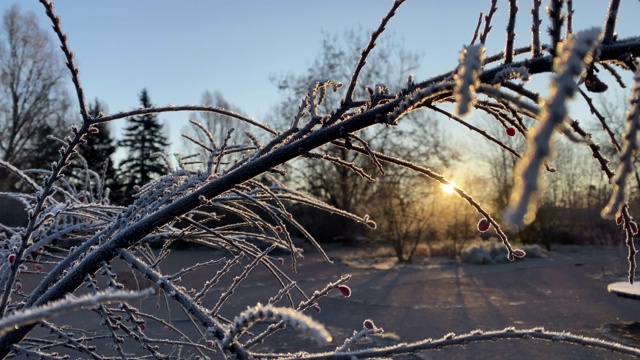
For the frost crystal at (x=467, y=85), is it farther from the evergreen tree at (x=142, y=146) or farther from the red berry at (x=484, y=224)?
the evergreen tree at (x=142, y=146)

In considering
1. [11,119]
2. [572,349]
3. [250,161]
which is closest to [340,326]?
[572,349]

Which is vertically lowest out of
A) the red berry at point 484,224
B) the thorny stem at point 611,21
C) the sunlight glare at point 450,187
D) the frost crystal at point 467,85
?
the red berry at point 484,224

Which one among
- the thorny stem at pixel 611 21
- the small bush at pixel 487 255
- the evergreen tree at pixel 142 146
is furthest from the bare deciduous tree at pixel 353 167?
the evergreen tree at pixel 142 146

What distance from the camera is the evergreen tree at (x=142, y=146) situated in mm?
23500

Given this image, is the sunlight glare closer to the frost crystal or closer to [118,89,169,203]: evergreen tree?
the frost crystal

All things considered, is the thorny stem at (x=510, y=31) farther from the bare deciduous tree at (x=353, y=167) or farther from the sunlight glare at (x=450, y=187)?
the sunlight glare at (x=450, y=187)

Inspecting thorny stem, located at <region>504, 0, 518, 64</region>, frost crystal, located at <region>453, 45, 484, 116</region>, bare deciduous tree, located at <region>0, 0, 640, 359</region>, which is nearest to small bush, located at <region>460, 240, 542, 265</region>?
bare deciduous tree, located at <region>0, 0, 640, 359</region>

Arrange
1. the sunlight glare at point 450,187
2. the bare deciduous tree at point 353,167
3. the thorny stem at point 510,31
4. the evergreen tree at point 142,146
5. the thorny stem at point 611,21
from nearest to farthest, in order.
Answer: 1. the bare deciduous tree at point 353,167
2. the thorny stem at point 611,21
3. the thorny stem at point 510,31
4. the sunlight glare at point 450,187
5. the evergreen tree at point 142,146

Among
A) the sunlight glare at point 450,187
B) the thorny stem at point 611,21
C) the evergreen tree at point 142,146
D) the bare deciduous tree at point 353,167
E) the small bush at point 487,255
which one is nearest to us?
the bare deciduous tree at point 353,167

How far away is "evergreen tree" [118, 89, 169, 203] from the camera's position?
2350 centimetres

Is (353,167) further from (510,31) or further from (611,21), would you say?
(611,21)

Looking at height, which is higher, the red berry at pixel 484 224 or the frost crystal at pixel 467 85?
the frost crystal at pixel 467 85

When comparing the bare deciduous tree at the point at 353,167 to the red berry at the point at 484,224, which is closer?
the bare deciduous tree at the point at 353,167

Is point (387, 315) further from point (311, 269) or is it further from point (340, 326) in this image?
point (311, 269)
